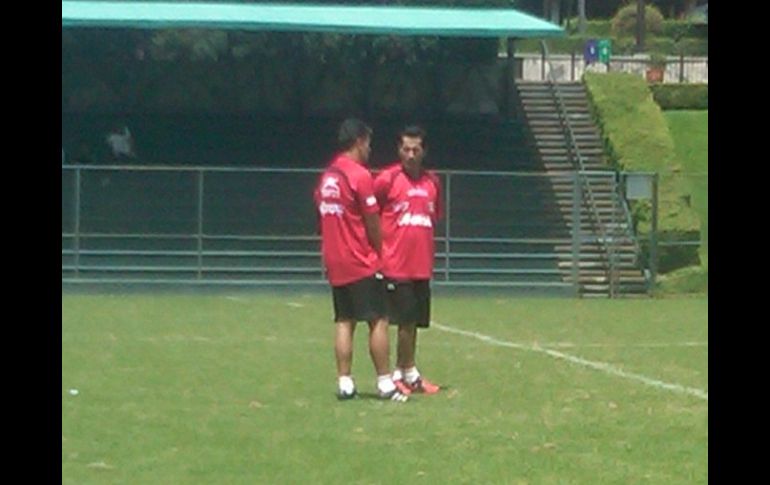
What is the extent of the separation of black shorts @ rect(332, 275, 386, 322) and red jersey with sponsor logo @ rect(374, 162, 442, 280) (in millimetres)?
529

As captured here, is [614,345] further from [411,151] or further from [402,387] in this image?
[411,151]

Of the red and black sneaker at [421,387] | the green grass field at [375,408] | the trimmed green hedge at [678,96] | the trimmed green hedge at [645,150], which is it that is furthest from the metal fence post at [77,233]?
the trimmed green hedge at [678,96]

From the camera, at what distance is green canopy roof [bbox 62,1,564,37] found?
1483 inches

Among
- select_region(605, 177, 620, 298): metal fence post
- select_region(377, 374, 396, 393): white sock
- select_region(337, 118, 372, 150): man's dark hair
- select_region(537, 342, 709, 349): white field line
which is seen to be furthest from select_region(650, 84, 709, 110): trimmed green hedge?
select_region(337, 118, 372, 150): man's dark hair

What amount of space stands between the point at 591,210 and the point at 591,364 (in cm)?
1880

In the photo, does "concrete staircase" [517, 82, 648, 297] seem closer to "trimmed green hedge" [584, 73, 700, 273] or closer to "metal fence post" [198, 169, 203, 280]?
"trimmed green hedge" [584, 73, 700, 273]

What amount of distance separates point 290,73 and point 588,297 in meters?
12.2

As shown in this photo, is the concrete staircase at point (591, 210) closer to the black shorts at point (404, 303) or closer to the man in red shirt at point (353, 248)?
the black shorts at point (404, 303)

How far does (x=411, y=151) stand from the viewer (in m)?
14.0

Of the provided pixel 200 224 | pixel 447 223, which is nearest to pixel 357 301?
pixel 200 224
